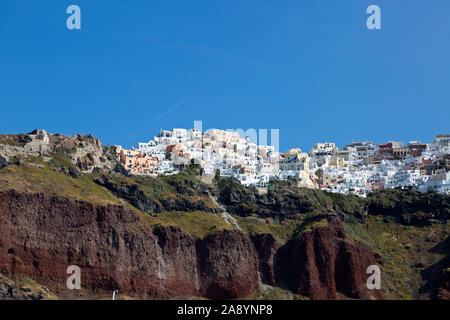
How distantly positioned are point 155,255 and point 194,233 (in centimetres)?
1039

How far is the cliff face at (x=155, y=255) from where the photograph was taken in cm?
12344

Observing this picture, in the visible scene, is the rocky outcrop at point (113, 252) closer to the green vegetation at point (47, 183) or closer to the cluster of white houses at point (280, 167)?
the green vegetation at point (47, 183)

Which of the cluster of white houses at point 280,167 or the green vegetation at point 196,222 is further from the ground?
the cluster of white houses at point 280,167

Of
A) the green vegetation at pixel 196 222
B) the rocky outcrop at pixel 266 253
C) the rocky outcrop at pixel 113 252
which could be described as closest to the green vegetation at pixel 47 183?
the rocky outcrop at pixel 113 252

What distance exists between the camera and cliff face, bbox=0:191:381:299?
12344cm

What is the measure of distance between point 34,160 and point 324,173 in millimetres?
74250

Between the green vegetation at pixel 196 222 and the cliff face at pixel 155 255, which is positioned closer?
the cliff face at pixel 155 255

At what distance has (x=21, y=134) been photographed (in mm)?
146500

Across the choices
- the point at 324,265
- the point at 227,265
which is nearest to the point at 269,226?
the point at 324,265

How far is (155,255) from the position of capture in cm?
13550

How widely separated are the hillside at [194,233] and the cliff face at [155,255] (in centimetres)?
19
